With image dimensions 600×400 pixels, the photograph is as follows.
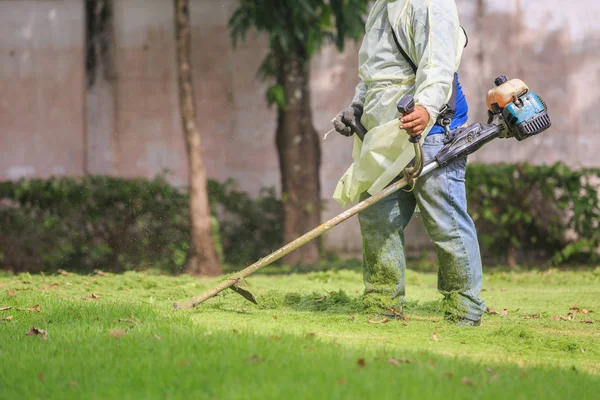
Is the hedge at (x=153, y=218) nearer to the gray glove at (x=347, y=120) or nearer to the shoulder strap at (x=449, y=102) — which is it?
the gray glove at (x=347, y=120)

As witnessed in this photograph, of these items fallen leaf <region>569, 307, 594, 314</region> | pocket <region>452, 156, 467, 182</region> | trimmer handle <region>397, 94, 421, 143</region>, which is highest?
trimmer handle <region>397, 94, 421, 143</region>

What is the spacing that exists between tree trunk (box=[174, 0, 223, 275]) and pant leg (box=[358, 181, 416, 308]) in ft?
15.4

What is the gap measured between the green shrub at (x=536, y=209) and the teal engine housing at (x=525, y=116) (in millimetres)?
4994

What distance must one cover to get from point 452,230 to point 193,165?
5.18m

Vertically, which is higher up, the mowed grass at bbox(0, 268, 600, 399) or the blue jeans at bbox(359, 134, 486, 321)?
the blue jeans at bbox(359, 134, 486, 321)

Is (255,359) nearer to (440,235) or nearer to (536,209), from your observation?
(440,235)

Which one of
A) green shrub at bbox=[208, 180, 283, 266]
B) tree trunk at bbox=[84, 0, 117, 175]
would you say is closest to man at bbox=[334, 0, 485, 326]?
green shrub at bbox=[208, 180, 283, 266]

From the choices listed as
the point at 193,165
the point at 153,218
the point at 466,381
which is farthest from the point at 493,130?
the point at 153,218

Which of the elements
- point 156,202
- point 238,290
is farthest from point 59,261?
point 238,290

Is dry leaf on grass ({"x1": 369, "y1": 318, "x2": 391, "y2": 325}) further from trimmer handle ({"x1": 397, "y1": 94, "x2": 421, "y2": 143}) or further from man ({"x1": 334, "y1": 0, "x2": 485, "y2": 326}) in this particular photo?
trimmer handle ({"x1": 397, "y1": 94, "x2": 421, "y2": 143})

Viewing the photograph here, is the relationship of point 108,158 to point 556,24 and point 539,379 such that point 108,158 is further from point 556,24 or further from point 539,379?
point 539,379

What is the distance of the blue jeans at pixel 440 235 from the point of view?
470 centimetres

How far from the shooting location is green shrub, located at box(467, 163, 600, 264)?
958 cm

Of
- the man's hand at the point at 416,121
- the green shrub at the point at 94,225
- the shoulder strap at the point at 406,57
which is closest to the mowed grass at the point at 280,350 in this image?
the man's hand at the point at 416,121
